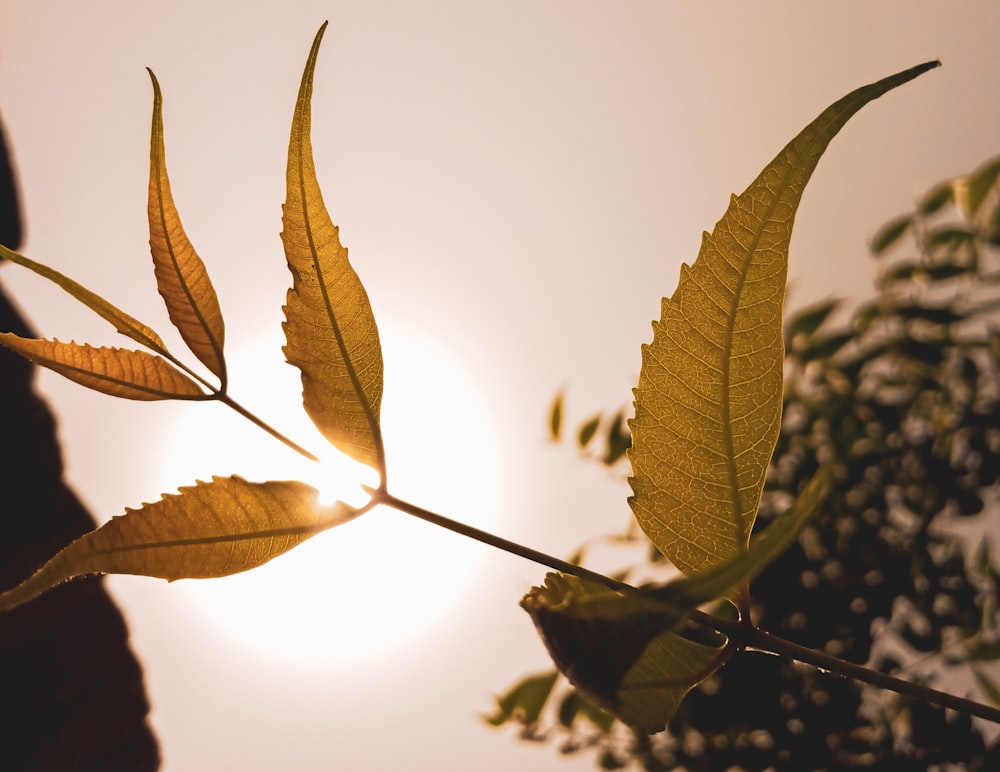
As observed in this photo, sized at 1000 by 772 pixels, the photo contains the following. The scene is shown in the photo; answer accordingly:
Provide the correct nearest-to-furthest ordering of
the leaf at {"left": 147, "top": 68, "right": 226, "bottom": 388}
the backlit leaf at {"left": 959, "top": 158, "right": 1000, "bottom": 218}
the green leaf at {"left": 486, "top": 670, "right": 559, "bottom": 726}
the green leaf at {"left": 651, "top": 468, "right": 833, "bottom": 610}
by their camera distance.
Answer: the green leaf at {"left": 651, "top": 468, "right": 833, "bottom": 610} < the leaf at {"left": 147, "top": 68, "right": 226, "bottom": 388} < the backlit leaf at {"left": 959, "top": 158, "right": 1000, "bottom": 218} < the green leaf at {"left": 486, "top": 670, "right": 559, "bottom": 726}

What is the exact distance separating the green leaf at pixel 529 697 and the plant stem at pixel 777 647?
64cm

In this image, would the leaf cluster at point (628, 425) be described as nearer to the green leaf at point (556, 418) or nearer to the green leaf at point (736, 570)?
the green leaf at point (736, 570)

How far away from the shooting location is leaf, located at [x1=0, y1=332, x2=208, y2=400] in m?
0.19

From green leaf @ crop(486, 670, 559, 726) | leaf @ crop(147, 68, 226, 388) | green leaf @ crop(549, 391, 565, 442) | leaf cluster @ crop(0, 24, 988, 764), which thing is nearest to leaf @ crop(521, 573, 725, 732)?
leaf cluster @ crop(0, 24, 988, 764)

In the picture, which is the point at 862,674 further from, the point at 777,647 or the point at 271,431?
the point at 271,431

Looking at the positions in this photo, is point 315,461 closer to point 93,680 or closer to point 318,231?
point 318,231

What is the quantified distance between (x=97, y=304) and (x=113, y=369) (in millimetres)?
17

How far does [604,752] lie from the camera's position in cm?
103

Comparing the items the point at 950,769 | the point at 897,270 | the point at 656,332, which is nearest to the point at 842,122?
the point at 656,332

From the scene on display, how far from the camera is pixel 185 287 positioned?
21 centimetres

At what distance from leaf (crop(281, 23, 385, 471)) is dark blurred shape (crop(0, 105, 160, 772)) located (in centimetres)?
26

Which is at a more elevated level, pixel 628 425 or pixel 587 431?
pixel 587 431

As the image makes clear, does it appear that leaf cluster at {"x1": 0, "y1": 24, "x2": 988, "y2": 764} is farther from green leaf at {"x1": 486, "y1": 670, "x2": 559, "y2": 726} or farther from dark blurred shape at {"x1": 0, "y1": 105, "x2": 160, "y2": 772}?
green leaf at {"x1": 486, "y1": 670, "x2": 559, "y2": 726}

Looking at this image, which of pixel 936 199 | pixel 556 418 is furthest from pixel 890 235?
pixel 556 418
